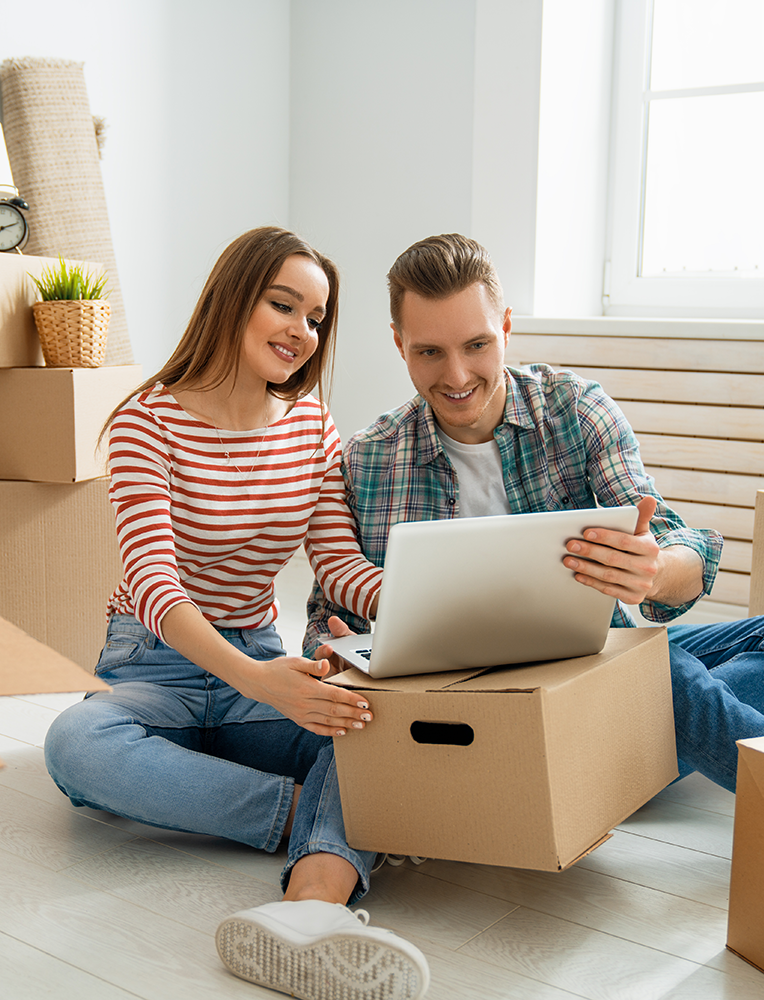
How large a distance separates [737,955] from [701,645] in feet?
1.62

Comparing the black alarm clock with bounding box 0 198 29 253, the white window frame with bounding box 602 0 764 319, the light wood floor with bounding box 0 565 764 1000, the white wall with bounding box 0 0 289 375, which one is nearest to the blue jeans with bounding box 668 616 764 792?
the light wood floor with bounding box 0 565 764 1000

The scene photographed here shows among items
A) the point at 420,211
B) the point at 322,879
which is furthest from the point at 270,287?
the point at 420,211

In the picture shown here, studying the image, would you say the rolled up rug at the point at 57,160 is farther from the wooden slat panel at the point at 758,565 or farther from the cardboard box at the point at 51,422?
the wooden slat panel at the point at 758,565

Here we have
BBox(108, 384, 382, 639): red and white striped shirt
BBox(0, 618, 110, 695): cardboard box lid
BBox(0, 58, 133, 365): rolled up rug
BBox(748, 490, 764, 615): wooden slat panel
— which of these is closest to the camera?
BBox(0, 618, 110, 695): cardboard box lid

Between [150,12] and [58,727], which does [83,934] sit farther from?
[150,12]

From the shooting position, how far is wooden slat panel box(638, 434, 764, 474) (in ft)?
7.48

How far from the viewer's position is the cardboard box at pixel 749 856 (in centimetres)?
98

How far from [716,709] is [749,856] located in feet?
0.89

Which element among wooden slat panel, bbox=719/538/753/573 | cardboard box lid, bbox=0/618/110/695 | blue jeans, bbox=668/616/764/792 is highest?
cardboard box lid, bbox=0/618/110/695

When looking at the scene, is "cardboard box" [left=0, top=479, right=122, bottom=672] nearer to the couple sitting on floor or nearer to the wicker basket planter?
the wicker basket planter

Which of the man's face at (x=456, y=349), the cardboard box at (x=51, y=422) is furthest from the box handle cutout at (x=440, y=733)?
the cardboard box at (x=51, y=422)

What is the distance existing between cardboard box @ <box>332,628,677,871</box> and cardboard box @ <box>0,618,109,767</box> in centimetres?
62

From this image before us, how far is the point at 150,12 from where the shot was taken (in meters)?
2.64

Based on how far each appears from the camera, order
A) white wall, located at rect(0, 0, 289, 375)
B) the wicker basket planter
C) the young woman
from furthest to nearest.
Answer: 1. white wall, located at rect(0, 0, 289, 375)
2. the wicker basket planter
3. the young woman
